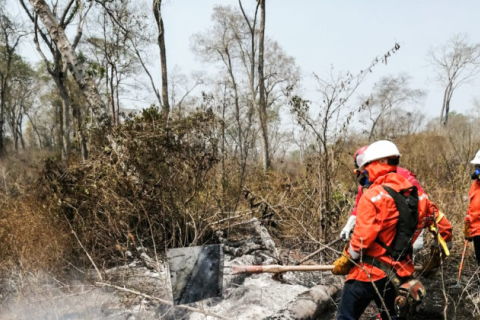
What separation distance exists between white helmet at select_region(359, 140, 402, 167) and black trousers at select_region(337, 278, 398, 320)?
886mm

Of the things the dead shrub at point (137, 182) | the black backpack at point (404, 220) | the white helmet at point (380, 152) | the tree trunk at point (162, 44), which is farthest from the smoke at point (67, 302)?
the tree trunk at point (162, 44)

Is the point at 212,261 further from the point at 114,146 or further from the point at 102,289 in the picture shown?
the point at 114,146

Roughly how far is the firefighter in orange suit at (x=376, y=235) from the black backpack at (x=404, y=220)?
2 cm

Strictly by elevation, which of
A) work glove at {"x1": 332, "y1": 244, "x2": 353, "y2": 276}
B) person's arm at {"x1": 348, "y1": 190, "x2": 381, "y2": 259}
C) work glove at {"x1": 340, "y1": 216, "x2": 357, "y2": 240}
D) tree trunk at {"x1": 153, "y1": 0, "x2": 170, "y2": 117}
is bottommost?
work glove at {"x1": 332, "y1": 244, "x2": 353, "y2": 276}

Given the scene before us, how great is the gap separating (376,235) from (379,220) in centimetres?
11

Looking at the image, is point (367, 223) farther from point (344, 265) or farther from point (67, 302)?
point (67, 302)

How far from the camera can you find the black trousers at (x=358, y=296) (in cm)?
267

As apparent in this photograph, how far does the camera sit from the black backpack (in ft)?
8.29

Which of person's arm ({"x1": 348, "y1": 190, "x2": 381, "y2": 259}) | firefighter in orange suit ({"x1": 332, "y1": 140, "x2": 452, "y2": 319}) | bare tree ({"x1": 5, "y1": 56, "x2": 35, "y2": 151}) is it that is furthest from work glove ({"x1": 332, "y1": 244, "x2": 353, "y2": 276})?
bare tree ({"x1": 5, "y1": 56, "x2": 35, "y2": 151})

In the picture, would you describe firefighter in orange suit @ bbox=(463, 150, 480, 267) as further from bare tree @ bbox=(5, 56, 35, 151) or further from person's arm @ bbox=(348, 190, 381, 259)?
bare tree @ bbox=(5, 56, 35, 151)

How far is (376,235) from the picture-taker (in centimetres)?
252

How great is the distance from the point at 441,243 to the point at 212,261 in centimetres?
225

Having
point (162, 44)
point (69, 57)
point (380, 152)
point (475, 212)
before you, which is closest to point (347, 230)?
point (380, 152)

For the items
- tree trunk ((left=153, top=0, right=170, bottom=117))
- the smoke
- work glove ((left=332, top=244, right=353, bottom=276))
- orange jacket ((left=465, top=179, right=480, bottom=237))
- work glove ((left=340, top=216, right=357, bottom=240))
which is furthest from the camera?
tree trunk ((left=153, top=0, right=170, bottom=117))
